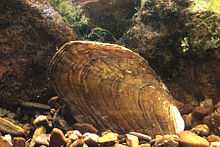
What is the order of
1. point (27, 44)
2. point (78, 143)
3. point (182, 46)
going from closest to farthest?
point (78, 143)
point (27, 44)
point (182, 46)

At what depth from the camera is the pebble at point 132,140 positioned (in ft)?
10.0

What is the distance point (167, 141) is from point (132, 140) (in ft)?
1.00

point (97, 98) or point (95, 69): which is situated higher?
point (95, 69)

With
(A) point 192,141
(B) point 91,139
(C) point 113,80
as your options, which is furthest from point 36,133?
(A) point 192,141

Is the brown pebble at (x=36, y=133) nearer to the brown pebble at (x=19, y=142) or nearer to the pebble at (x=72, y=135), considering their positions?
the brown pebble at (x=19, y=142)

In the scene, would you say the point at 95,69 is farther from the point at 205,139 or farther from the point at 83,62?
the point at 205,139

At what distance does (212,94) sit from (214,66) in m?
0.32

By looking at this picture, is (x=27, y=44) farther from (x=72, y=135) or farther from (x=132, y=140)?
(x=132, y=140)

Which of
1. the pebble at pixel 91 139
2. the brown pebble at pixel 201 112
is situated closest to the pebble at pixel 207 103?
the brown pebble at pixel 201 112

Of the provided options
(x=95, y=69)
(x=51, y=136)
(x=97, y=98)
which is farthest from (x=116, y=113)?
(x=51, y=136)

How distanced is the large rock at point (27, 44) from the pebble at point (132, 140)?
3.74 feet

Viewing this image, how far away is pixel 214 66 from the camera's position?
3.90 m

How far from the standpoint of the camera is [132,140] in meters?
3.08

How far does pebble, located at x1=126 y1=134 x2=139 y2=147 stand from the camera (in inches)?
120
